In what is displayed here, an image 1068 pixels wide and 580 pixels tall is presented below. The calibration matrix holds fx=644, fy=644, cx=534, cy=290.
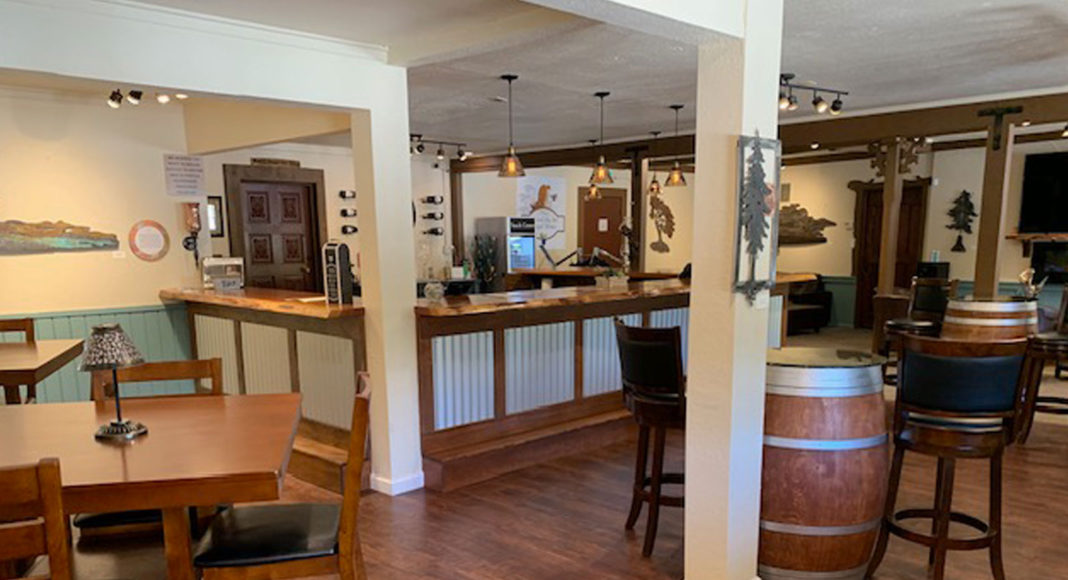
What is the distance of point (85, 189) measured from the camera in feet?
15.6

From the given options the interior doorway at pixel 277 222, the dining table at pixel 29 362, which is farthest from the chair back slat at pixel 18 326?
the interior doorway at pixel 277 222

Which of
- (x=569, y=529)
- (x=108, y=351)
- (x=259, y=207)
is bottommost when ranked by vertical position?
(x=569, y=529)

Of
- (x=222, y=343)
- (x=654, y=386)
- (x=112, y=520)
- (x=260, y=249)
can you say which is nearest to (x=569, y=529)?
(x=654, y=386)

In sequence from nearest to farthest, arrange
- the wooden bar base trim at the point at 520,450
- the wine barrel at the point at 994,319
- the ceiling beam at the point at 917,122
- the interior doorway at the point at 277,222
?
the wooden bar base trim at the point at 520,450 → the wine barrel at the point at 994,319 → the ceiling beam at the point at 917,122 → the interior doorway at the point at 277,222

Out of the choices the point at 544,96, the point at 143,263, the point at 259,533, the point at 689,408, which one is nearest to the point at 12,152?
the point at 143,263

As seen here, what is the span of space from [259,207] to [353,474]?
5532 mm

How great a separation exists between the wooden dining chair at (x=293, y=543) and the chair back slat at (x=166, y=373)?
67 centimetres

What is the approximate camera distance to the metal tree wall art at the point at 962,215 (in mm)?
8320

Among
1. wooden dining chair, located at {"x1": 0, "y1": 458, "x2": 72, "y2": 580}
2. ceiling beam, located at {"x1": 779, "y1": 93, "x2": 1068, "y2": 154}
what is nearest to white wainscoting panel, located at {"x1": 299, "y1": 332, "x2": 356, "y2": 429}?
wooden dining chair, located at {"x1": 0, "y1": 458, "x2": 72, "y2": 580}

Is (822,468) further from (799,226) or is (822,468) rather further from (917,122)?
(799,226)

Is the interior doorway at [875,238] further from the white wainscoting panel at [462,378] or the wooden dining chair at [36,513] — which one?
the wooden dining chair at [36,513]

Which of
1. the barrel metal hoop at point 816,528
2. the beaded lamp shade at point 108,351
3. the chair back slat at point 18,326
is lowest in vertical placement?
the barrel metal hoop at point 816,528

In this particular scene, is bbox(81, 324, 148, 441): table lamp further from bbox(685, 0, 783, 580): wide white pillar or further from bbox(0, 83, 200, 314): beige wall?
bbox(0, 83, 200, 314): beige wall

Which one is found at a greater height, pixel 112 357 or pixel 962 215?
pixel 962 215
